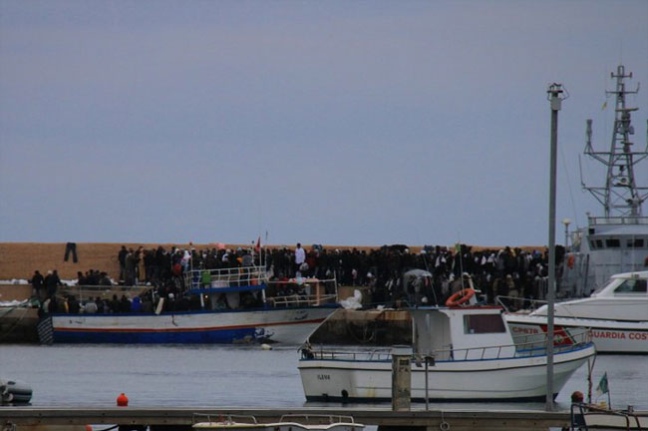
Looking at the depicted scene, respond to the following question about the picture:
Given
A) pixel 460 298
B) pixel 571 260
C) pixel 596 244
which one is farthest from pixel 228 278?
pixel 460 298

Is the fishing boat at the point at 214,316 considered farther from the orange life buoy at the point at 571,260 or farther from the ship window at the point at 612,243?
the ship window at the point at 612,243

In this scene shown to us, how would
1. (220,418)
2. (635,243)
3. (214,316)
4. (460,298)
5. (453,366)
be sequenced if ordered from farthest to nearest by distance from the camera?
(214,316) → (635,243) → (460,298) → (453,366) → (220,418)

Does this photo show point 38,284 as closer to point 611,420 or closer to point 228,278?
point 228,278

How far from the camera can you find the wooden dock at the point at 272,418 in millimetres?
27375

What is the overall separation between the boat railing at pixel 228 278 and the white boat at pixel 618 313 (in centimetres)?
982

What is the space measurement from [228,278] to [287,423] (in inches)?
1338

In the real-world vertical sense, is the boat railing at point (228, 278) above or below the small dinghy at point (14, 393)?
above

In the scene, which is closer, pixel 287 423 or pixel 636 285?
pixel 287 423

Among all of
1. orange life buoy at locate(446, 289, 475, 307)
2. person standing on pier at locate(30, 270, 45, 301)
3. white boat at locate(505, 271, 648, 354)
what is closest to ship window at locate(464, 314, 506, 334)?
orange life buoy at locate(446, 289, 475, 307)

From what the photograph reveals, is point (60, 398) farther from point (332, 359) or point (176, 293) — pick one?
point (176, 293)

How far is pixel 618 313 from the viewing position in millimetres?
54875

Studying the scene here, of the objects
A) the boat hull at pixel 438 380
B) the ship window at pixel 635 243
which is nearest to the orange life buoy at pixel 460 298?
the boat hull at pixel 438 380

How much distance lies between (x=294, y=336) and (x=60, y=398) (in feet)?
78.5

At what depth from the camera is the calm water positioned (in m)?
37.9
